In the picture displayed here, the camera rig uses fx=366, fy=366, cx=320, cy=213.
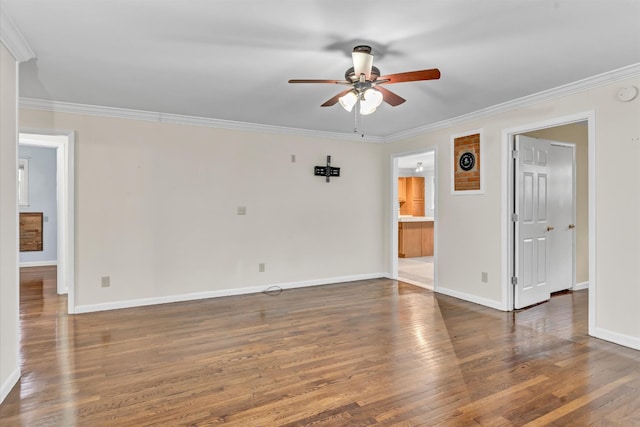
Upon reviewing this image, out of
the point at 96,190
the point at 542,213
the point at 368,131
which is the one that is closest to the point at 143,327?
the point at 96,190

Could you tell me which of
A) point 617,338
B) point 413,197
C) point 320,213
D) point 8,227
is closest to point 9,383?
point 8,227

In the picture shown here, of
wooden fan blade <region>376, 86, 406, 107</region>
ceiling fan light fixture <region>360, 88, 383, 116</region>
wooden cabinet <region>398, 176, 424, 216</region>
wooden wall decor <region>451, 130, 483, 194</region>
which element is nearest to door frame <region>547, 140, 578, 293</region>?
wooden wall decor <region>451, 130, 483, 194</region>

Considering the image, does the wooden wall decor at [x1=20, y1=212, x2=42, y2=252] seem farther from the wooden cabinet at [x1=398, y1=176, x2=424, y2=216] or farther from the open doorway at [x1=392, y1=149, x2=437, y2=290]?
the wooden cabinet at [x1=398, y1=176, x2=424, y2=216]

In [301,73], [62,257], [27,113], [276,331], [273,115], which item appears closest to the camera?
[301,73]

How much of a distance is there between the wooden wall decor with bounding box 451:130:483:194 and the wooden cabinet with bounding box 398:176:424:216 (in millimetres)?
6052

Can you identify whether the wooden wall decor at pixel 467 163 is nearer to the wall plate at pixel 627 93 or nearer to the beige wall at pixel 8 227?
the wall plate at pixel 627 93

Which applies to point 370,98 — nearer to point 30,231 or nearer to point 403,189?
point 30,231

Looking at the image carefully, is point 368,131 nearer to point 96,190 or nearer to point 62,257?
point 96,190

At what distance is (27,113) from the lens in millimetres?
3922

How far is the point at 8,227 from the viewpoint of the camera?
2395 millimetres

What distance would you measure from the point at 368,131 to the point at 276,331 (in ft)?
10.9

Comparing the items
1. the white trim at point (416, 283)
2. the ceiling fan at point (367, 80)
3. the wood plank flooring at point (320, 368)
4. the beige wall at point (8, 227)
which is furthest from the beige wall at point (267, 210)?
the ceiling fan at point (367, 80)

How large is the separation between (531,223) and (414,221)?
419 centimetres

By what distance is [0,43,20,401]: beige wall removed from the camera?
230 cm
